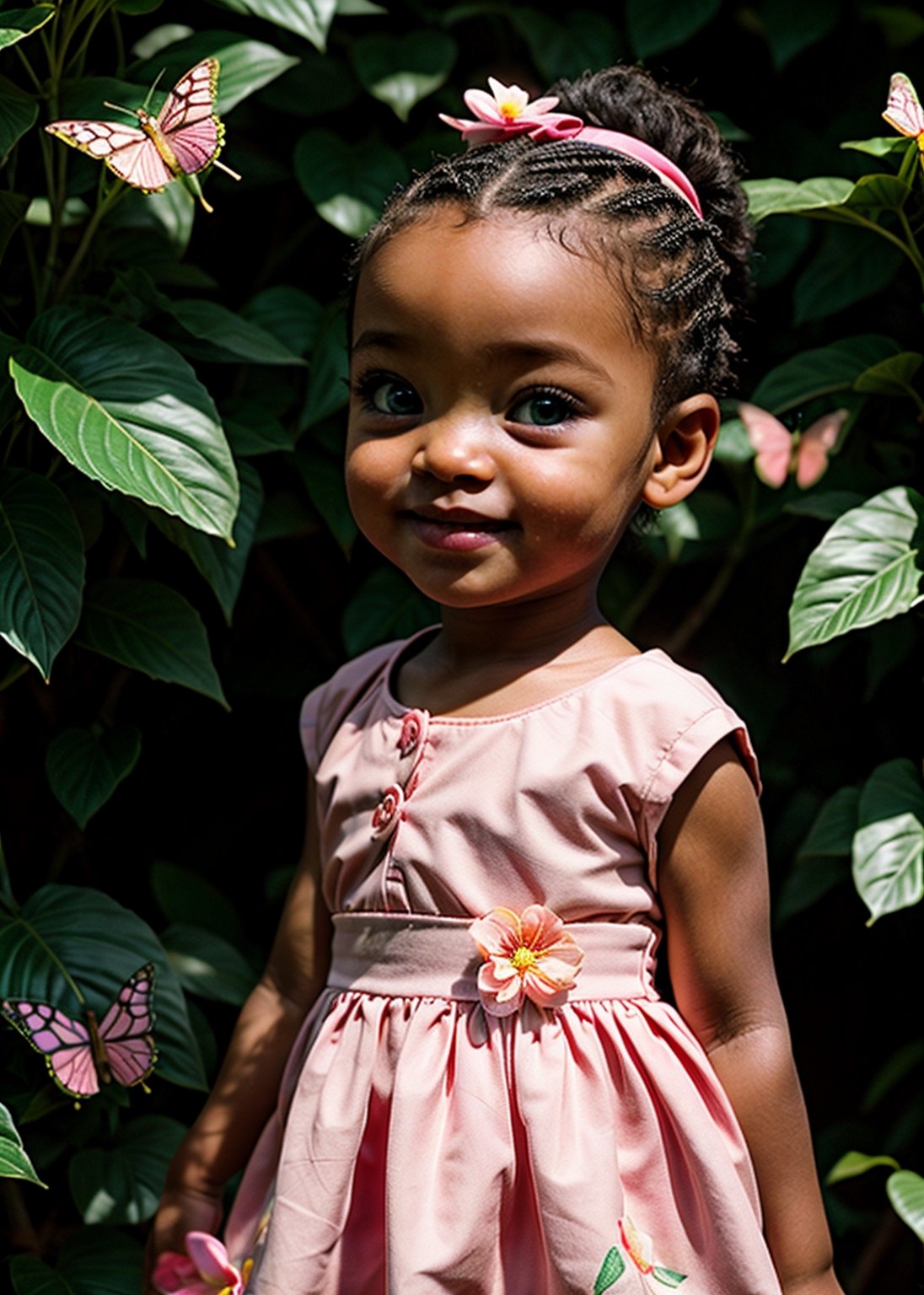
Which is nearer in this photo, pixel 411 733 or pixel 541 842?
pixel 541 842

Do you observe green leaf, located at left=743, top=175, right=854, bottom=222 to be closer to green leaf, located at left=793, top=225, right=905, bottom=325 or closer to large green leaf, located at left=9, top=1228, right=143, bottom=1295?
green leaf, located at left=793, top=225, right=905, bottom=325

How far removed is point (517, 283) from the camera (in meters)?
1.39

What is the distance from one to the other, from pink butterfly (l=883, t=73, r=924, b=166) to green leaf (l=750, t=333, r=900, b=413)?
0.32 meters

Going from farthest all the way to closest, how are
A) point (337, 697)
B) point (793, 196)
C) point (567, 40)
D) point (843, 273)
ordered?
point (567, 40) < point (843, 273) < point (793, 196) < point (337, 697)

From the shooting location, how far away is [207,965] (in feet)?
6.43

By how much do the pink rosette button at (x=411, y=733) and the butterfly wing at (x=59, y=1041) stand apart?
1.51 ft

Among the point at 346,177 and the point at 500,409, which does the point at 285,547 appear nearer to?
the point at 346,177

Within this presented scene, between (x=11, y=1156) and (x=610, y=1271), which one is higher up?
(x=11, y=1156)

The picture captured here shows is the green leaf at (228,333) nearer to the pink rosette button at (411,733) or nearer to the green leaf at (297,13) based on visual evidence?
the green leaf at (297,13)

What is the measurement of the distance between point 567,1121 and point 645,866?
24cm

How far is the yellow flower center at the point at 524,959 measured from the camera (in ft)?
4.58

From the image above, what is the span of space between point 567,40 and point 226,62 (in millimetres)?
552

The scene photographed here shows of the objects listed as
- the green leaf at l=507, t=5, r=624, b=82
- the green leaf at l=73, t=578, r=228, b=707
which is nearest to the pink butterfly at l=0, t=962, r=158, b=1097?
the green leaf at l=73, t=578, r=228, b=707

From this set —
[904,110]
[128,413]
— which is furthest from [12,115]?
[904,110]
